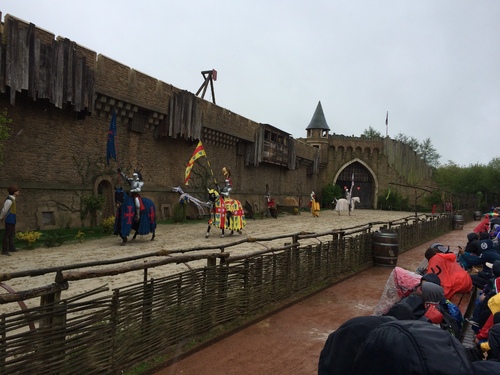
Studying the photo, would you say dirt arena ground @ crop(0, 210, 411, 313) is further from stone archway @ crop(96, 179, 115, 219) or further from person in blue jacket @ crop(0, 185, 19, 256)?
stone archway @ crop(96, 179, 115, 219)

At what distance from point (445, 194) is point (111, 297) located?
36.9 m

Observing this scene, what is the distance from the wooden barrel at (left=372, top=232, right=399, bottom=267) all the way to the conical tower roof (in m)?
31.8

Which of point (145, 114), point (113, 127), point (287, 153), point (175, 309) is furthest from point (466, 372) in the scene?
point (287, 153)

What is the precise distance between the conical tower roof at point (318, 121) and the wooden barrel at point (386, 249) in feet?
104

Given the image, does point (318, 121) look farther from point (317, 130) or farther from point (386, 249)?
point (386, 249)

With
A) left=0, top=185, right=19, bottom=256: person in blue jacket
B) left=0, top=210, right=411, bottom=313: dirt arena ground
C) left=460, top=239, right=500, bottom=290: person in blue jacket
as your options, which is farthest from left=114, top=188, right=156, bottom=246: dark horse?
left=460, top=239, right=500, bottom=290: person in blue jacket

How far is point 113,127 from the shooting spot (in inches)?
498

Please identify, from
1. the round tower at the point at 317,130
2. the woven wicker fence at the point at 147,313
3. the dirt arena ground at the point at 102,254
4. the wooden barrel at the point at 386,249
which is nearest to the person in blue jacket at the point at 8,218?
the dirt arena ground at the point at 102,254

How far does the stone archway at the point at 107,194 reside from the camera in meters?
15.1

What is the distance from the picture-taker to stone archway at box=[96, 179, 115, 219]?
15.1m

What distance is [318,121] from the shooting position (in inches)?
1606

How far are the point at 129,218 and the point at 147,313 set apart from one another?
7567 mm

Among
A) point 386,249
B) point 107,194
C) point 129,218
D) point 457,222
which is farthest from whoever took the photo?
point 457,222

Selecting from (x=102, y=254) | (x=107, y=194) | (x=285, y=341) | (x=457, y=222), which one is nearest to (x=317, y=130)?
(x=457, y=222)
